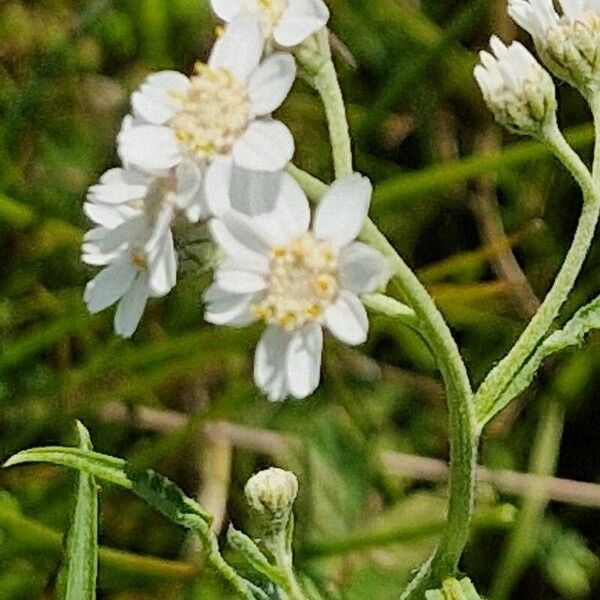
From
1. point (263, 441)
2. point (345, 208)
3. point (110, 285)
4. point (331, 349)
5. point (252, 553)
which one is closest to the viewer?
point (345, 208)

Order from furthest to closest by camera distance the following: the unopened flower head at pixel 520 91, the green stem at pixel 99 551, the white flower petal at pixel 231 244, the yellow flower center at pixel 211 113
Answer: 1. the green stem at pixel 99 551
2. the unopened flower head at pixel 520 91
3. the yellow flower center at pixel 211 113
4. the white flower petal at pixel 231 244

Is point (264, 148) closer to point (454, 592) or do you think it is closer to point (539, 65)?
point (539, 65)

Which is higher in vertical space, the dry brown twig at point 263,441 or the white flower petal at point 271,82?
the white flower petal at point 271,82

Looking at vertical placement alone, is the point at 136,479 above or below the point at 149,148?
below

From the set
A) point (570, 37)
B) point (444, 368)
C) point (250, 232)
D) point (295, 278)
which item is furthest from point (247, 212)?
point (570, 37)

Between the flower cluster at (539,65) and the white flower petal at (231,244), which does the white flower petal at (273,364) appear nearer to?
the white flower petal at (231,244)

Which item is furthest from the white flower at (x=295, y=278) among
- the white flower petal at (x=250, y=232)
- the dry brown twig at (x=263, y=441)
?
the dry brown twig at (x=263, y=441)
